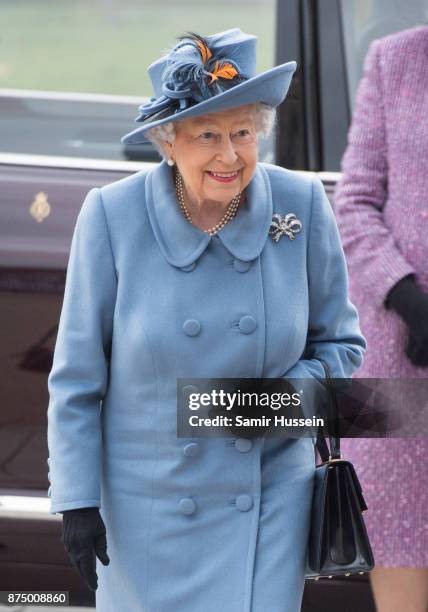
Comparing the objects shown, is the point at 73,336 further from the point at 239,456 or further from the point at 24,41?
the point at 24,41

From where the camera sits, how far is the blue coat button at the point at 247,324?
235cm

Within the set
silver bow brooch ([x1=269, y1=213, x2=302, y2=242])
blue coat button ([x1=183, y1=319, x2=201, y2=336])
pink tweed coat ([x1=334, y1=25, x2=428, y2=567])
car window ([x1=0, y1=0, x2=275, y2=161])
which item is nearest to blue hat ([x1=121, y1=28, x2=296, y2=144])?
silver bow brooch ([x1=269, y1=213, x2=302, y2=242])

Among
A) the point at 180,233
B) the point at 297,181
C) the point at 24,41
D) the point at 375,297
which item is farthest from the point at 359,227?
the point at 24,41

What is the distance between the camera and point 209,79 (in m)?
2.30

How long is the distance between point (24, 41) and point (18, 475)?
1291 mm

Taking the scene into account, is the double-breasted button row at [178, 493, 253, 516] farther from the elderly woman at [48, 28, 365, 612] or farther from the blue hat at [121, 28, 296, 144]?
the blue hat at [121, 28, 296, 144]

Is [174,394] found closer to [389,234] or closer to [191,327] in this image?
[191,327]

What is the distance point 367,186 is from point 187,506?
0.99m

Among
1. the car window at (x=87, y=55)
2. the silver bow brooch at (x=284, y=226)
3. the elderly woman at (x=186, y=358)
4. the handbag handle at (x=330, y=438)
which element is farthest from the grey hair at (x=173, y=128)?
the car window at (x=87, y=55)

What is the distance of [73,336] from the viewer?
7.79ft

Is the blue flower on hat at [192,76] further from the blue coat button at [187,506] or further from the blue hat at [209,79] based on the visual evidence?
the blue coat button at [187,506]

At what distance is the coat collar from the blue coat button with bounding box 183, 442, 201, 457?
32 cm

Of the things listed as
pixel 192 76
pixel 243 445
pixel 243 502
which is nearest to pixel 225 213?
pixel 192 76

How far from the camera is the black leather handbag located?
232 cm
